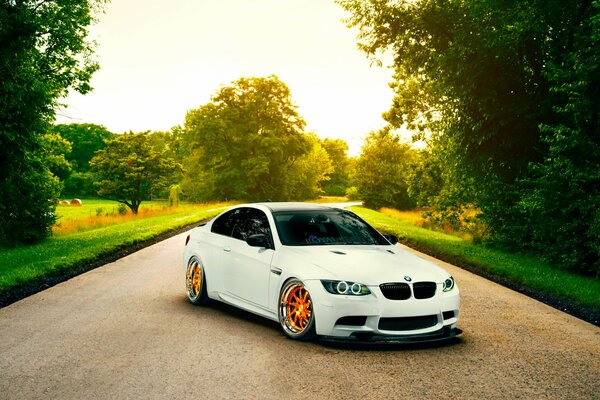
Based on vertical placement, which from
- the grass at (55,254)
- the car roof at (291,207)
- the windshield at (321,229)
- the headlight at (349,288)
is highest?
the car roof at (291,207)

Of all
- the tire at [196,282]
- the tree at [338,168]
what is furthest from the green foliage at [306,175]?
the tire at [196,282]

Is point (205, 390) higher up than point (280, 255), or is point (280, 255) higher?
point (280, 255)

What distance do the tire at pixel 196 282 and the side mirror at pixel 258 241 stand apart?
1765 millimetres

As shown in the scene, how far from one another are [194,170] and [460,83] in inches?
2694

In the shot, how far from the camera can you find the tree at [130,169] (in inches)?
1701

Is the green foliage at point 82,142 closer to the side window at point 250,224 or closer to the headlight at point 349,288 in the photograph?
the side window at point 250,224

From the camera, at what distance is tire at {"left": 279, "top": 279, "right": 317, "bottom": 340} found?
282 inches

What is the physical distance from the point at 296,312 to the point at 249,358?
1.01 meters

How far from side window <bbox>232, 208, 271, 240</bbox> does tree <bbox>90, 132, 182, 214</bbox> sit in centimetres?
3479

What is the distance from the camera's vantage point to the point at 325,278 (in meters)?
7.01

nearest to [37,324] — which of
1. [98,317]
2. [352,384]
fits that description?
[98,317]

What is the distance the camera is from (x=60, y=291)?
1120 centimetres

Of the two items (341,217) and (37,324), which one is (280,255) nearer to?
(341,217)

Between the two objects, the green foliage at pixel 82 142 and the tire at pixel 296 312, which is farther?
the green foliage at pixel 82 142
